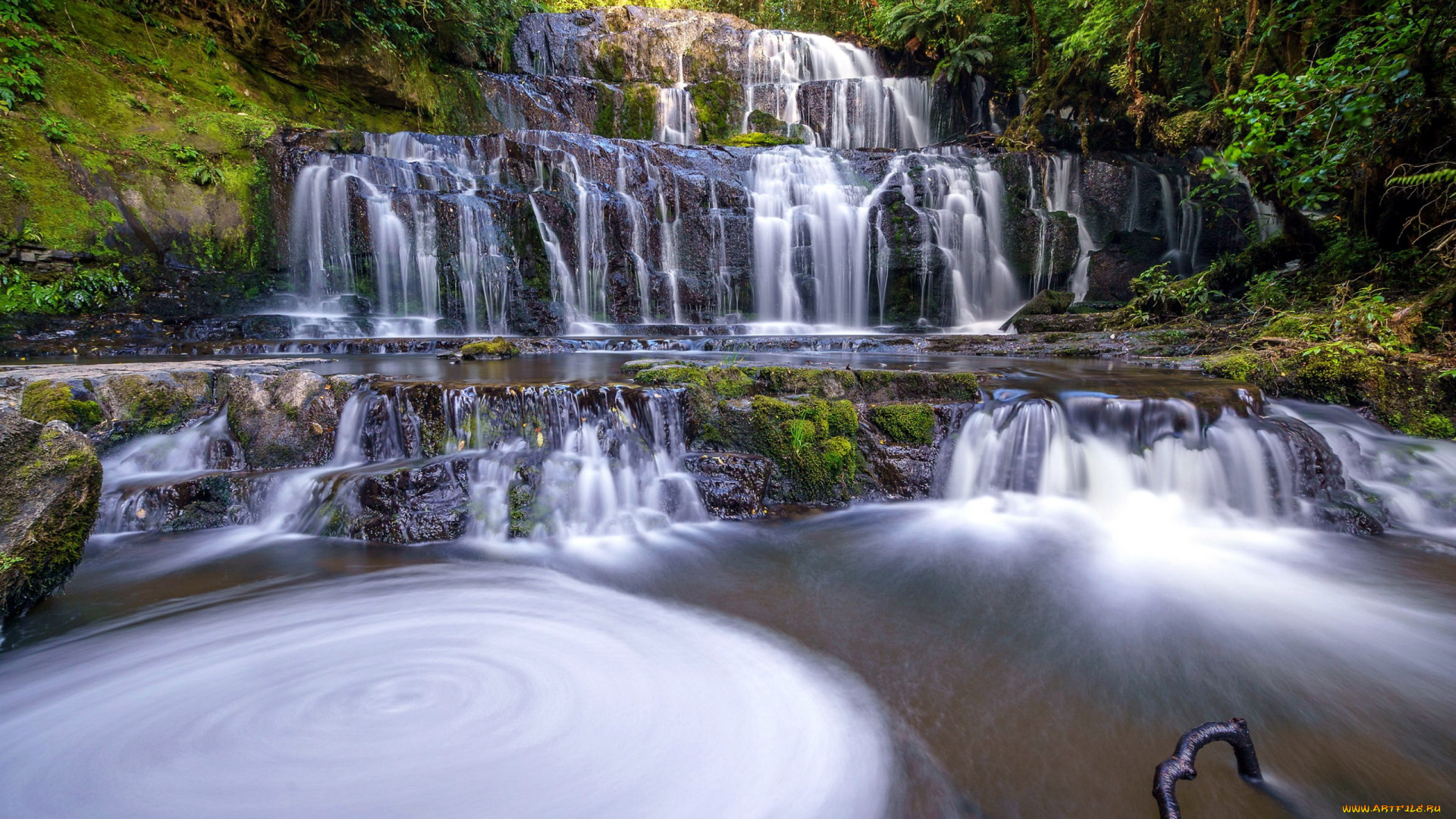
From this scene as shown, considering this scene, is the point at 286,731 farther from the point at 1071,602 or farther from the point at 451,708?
the point at 1071,602

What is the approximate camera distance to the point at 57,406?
11.3 feet

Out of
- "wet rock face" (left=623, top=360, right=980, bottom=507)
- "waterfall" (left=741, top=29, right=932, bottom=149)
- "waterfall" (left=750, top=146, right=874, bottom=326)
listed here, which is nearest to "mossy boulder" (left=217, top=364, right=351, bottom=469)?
"wet rock face" (left=623, top=360, right=980, bottom=507)

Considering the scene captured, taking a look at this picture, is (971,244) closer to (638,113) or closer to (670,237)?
(670,237)

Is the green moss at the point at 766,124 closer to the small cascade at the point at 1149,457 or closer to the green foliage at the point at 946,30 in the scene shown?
the green foliage at the point at 946,30

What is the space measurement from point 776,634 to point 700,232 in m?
10.3

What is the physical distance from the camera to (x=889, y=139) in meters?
17.0

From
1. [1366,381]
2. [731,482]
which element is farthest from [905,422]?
[1366,381]

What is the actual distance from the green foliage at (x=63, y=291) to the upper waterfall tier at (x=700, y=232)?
7.07 feet

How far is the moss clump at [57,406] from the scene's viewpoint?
334 cm

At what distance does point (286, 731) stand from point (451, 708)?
1.58 feet

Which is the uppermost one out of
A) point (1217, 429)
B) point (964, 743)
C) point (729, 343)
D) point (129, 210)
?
point (129, 210)

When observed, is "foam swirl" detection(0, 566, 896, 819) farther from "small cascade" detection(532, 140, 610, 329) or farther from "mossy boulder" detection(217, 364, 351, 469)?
"small cascade" detection(532, 140, 610, 329)

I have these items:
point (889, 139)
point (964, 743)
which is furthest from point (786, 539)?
point (889, 139)

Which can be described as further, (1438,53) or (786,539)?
(1438,53)
